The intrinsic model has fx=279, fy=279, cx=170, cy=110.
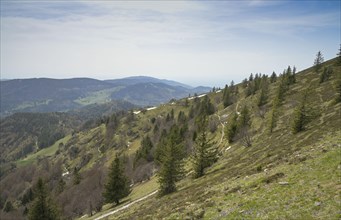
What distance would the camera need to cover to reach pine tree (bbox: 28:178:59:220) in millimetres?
49594

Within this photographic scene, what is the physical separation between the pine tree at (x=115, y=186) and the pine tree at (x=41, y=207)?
11136 millimetres

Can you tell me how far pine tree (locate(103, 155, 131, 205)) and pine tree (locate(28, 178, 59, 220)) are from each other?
11.1m

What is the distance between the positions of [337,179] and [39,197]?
47.5 metres

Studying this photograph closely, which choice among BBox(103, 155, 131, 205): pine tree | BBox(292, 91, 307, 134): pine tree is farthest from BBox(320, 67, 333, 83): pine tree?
BBox(103, 155, 131, 205): pine tree

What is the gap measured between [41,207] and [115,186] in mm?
14699

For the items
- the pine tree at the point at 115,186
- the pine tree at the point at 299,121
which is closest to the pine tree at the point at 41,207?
the pine tree at the point at 115,186

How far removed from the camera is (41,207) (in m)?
50.3

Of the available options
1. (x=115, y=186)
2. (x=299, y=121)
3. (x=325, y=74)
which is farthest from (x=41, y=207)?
(x=325, y=74)

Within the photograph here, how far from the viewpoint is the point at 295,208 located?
20.1 meters

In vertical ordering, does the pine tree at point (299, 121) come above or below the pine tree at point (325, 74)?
below

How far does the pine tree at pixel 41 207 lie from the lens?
163 feet

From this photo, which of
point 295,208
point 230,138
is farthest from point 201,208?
point 230,138

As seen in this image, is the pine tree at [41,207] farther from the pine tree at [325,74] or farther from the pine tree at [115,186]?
the pine tree at [325,74]

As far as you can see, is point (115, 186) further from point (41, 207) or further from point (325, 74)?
point (325, 74)
